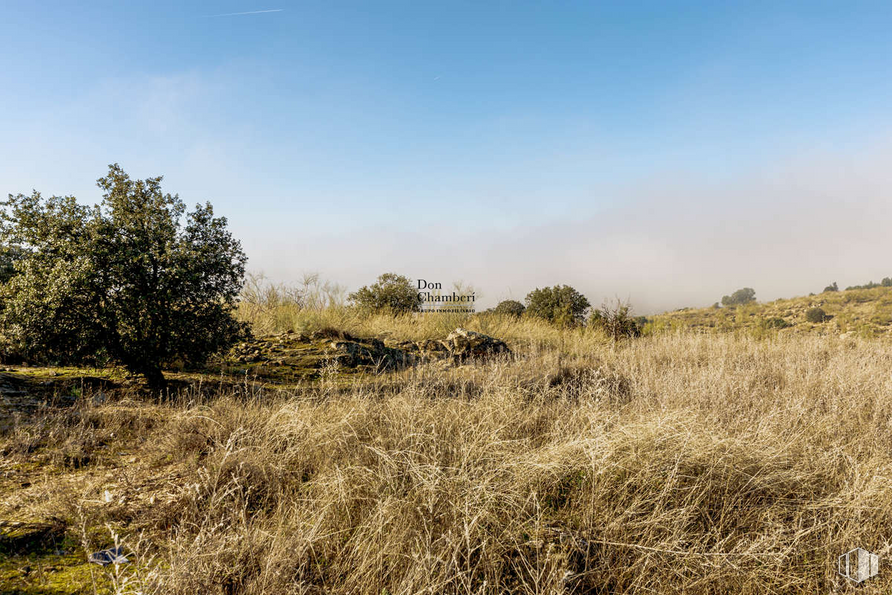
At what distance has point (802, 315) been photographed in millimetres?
19203

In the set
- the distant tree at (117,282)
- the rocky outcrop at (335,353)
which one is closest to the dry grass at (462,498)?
the distant tree at (117,282)

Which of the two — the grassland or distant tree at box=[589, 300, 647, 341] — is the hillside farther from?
the grassland

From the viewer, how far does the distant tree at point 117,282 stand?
505cm

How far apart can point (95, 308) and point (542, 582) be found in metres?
5.70

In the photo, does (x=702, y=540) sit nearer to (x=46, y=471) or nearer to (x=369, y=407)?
(x=369, y=407)

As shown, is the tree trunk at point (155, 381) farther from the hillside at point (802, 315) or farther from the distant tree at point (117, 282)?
the hillside at point (802, 315)

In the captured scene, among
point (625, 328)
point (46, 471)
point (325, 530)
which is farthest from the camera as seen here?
point (625, 328)

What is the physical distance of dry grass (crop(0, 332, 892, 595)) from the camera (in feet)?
7.25

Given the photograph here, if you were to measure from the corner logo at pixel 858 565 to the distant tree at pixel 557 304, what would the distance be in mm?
13916

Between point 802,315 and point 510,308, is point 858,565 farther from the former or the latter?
point 802,315

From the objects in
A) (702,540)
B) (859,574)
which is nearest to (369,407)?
(702,540)

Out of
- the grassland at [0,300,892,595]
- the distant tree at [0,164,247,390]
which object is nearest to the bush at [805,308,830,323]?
the grassland at [0,300,892,595]

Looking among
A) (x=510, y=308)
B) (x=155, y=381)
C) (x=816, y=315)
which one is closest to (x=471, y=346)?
(x=155, y=381)

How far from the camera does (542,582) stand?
7.21 feet
